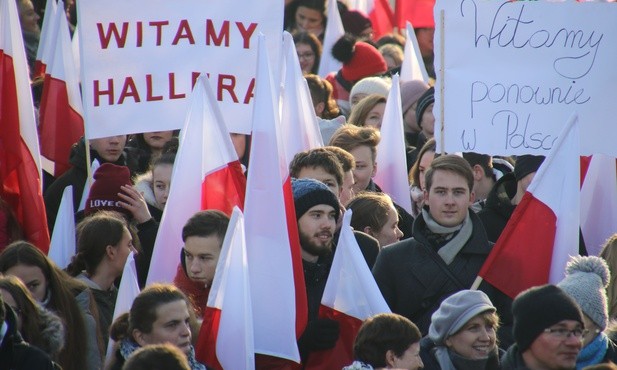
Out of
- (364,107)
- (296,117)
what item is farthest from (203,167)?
(364,107)

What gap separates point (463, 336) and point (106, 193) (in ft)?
8.52

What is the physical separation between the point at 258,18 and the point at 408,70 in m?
3.72

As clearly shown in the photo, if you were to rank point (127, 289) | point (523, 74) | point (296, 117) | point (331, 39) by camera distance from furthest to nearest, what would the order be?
point (331, 39)
point (296, 117)
point (523, 74)
point (127, 289)

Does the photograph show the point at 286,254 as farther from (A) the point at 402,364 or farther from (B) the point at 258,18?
(B) the point at 258,18

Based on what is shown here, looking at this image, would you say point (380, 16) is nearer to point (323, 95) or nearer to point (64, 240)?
point (323, 95)

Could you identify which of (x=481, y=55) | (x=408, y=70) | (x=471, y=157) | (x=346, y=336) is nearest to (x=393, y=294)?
(x=346, y=336)

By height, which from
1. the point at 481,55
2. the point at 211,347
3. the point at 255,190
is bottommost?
the point at 211,347

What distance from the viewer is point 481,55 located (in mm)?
8656

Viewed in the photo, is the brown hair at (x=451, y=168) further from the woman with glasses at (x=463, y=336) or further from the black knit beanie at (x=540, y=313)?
the black knit beanie at (x=540, y=313)

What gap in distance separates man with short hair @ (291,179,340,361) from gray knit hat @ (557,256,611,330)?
1257 mm

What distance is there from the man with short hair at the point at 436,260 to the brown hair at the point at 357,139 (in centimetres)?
174

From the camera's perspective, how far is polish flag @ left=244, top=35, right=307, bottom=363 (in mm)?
7020

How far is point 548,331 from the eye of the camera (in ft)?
20.1

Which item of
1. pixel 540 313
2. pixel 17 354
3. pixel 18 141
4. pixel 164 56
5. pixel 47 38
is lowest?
pixel 17 354
